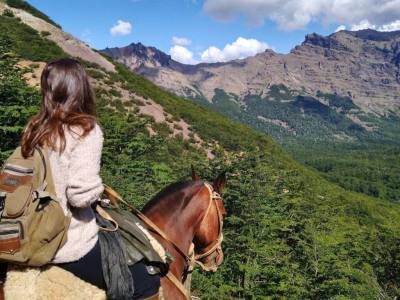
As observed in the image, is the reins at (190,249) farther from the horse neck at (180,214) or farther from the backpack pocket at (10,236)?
the backpack pocket at (10,236)

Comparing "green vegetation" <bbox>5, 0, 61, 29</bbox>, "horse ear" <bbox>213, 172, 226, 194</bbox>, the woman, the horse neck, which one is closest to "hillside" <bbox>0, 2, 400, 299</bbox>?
"horse ear" <bbox>213, 172, 226, 194</bbox>

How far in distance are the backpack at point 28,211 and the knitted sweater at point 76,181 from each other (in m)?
0.10

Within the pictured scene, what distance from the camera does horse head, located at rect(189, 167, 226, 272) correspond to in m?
5.07

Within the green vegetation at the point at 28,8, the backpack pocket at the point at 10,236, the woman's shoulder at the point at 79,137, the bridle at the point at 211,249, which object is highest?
the green vegetation at the point at 28,8

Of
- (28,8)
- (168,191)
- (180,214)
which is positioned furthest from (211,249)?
(28,8)

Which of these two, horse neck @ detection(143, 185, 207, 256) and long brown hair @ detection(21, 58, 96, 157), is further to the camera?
horse neck @ detection(143, 185, 207, 256)

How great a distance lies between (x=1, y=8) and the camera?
45.2m

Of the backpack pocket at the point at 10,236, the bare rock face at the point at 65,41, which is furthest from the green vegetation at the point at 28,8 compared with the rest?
the backpack pocket at the point at 10,236

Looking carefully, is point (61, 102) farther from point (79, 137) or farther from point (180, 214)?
point (180, 214)

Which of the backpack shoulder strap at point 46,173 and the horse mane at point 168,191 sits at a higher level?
the backpack shoulder strap at point 46,173

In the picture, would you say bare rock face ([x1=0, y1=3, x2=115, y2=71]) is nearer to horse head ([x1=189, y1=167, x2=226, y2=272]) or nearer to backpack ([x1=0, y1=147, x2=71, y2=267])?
horse head ([x1=189, y1=167, x2=226, y2=272])

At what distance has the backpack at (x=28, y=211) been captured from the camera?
2781 millimetres

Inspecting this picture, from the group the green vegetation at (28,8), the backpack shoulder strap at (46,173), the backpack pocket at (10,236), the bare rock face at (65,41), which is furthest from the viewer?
the green vegetation at (28,8)

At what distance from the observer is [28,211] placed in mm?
2811
